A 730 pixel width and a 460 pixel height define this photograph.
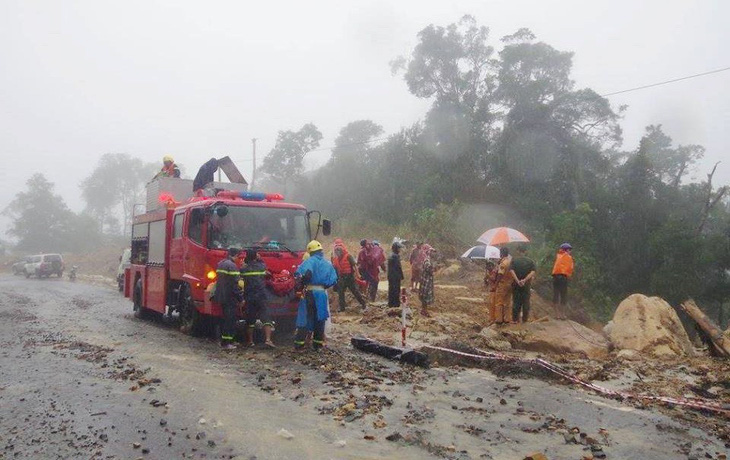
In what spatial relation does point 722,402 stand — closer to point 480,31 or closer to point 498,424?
point 498,424

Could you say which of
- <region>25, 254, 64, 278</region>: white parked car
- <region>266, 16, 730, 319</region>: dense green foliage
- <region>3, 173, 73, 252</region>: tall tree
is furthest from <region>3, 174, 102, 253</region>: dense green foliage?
<region>266, 16, 730, 319</region>: dense green foliage

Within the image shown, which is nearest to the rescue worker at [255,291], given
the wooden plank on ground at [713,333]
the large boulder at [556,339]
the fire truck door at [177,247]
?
the fire truck door at [177,247]

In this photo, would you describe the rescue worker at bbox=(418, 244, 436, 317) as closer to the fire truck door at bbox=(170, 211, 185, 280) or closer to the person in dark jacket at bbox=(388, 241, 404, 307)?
the person in dark jacket at bbox=(388, 241, 404, 307)

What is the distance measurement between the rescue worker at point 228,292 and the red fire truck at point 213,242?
382mm

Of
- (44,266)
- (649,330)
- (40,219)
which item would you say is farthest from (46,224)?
(649,330)

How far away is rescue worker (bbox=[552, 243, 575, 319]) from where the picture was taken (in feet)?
45.4

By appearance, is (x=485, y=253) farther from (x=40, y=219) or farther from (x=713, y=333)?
(x=40, y=219)

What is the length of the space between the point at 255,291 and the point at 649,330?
7.25 metres

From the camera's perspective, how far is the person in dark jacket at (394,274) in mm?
14688

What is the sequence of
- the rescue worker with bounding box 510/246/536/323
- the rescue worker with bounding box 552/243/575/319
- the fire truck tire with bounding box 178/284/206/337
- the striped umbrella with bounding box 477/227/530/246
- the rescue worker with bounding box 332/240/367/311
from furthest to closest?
the rescue worker with bounding box 332/240/367/311
the striped umbrella with bounding box 477/227/530/246
the rescue worker with bounding box 552/243/575/319
the rescue worker with bounding box 510/246/536/323
the fire truck tire with bounding box 178/284/206/337

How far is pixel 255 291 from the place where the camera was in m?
9.92

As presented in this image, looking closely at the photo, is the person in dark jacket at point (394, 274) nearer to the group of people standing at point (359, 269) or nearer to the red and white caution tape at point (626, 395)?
the group of people standing at point (359, 269)

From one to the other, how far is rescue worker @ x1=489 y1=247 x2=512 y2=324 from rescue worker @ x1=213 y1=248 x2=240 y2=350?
213 inches

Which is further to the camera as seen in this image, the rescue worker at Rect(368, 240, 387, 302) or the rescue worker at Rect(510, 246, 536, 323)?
the rescue worker at Rect(368, 240, 387, 302)
